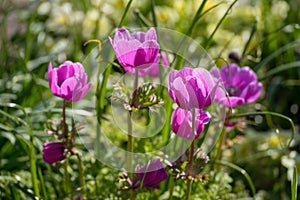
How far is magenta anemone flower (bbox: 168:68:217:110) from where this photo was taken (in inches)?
46.3

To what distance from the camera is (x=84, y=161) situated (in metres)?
1.73

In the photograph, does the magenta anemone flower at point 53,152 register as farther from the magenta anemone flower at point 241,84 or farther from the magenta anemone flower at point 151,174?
the magenta anemone flower at point 241,84

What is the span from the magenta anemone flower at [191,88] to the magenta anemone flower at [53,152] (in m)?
0.32

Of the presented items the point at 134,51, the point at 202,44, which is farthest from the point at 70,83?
the point at 202,44

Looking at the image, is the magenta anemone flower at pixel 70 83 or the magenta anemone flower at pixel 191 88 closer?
the magenta anemone flower at pixel 191 88

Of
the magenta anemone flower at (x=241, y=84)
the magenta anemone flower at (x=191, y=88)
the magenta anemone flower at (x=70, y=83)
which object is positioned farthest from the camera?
the magenta anemone flower at (x=241, y=84)

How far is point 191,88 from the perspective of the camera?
118 cm

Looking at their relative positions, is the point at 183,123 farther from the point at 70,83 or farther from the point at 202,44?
the point at 202,44

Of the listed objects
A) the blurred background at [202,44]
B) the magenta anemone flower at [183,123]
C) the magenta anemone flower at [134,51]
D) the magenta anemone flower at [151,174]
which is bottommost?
the blurred background at [202,44]

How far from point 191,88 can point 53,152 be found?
0.37m

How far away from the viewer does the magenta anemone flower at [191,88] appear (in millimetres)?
1177

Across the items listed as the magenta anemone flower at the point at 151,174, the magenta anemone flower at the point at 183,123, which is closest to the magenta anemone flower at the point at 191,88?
the magenta anemone flower at the point at 183,123

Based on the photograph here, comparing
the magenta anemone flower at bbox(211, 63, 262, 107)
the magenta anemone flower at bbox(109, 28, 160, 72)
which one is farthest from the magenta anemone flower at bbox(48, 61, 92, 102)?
the magenta anemone flower at bbox(211, 63, 262, 107)

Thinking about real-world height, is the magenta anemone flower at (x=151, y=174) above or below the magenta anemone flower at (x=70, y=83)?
below
